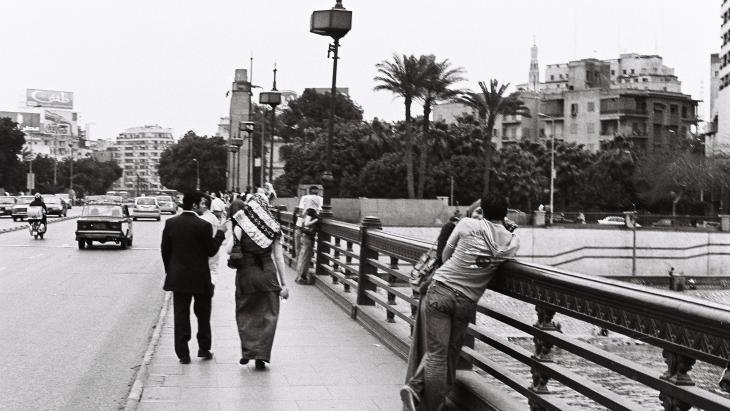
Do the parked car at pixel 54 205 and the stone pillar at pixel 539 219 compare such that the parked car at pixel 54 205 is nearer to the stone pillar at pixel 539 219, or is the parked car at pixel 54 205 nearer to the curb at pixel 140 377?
the stone pillar at pixel 539 219

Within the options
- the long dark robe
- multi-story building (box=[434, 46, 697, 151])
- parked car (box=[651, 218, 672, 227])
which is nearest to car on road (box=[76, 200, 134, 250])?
the long dark robe

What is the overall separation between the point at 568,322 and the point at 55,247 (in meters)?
24.0

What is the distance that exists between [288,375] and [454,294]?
317 centimetres

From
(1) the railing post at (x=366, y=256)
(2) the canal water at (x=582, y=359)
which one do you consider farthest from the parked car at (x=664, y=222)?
(1) the railing post at (x=366, y=256)

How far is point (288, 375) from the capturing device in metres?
8.83

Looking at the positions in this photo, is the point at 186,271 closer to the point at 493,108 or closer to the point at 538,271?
the point at 538,271

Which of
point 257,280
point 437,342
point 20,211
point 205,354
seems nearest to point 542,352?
point 437,342

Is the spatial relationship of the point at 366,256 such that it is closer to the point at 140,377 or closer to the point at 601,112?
the point at 140,377

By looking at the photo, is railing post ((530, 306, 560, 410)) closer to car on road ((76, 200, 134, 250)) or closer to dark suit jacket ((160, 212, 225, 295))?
dark suit jacket ((160, 212, 225, 295))

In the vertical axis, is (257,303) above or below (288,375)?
above

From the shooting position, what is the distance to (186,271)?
30.2ft

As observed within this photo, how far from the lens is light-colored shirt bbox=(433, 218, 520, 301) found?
19.6ft

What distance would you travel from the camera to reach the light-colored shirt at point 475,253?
5.98m

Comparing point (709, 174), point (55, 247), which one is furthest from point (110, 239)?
point (709, 174)
